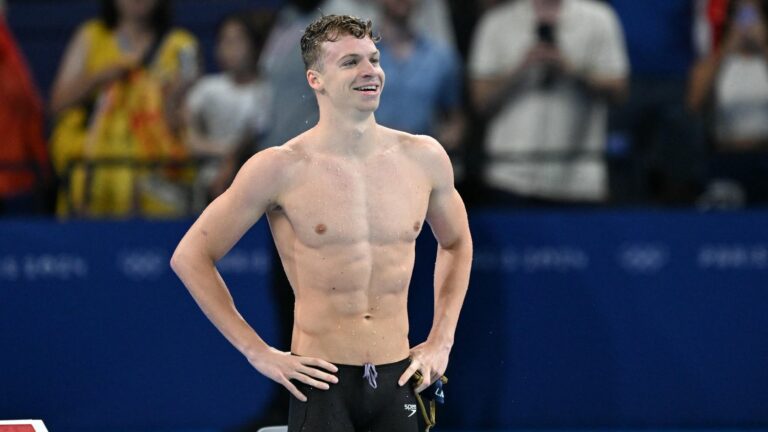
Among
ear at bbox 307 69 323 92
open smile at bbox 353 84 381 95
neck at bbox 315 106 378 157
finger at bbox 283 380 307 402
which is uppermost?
ear at bbox 307 69 323 92

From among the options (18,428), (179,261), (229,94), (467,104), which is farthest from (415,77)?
(18,428)

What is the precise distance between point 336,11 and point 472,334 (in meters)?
1.97

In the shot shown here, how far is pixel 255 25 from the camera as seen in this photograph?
25.7ft

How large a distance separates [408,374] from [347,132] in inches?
31.4

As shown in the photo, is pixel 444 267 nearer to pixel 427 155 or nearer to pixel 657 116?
pixel 427 155

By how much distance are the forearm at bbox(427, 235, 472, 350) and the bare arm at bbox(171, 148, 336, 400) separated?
1.38 feet

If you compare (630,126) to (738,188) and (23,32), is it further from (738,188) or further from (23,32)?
(23,32)

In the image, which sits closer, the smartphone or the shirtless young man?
the shirtless young man

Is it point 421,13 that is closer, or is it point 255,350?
point 255,350

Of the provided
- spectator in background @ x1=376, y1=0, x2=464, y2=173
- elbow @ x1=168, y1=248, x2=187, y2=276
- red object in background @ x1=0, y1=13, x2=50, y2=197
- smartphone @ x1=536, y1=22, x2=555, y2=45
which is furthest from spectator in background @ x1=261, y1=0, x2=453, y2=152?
elbow @ x1=168, y1=248, x2=187, y2=276

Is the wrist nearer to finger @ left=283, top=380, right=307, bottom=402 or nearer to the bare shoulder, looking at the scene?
finger @ left=283, top=380, right=307, bottom=402

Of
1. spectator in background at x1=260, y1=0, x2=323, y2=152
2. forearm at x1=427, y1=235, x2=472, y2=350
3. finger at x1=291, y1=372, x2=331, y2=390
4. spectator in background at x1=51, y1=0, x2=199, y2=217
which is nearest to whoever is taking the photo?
finger at x1=291, y1=372, x2=331, y2=390

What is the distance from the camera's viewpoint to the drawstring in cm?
422

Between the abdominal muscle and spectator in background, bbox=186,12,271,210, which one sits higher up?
spectator in background, bbox=186,12,271,210
